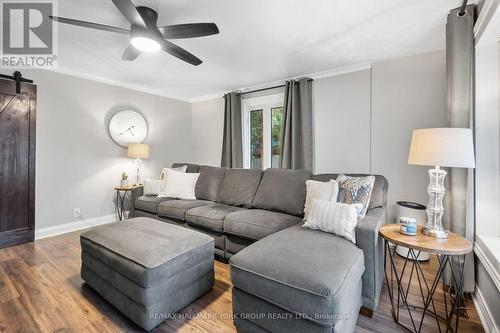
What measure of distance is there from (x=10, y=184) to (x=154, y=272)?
278cm

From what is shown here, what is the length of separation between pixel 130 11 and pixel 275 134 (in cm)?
287

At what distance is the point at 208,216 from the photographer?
8.42 ft

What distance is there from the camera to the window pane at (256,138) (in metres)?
4.35

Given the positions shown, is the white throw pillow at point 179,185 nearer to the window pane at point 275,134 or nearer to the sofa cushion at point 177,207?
the sofa cushion at point 177,207

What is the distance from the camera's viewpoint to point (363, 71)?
316 centimetres

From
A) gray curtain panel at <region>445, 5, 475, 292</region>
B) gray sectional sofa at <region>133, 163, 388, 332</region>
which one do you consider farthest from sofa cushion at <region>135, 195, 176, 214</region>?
gray curtain panel at <region>445, 5, 475, 292</region>

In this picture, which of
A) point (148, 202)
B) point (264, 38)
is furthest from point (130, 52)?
point (148, 202)

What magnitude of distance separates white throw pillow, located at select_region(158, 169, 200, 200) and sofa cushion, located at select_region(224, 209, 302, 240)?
1101 millimetres

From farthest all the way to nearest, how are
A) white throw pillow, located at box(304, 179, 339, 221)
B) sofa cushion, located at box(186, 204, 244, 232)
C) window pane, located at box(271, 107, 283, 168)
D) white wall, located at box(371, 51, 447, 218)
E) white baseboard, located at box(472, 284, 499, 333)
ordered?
window pane, located at box(271, 107, 283, 168) < white wall, located at box(371, 51, 447, 218) < sofa cushion, located at box(186, 204, 244, 232) < white throw pillow, located at box(304, 179, 339, 221) < white baseboard, located at box(472, 284, 499, 333)

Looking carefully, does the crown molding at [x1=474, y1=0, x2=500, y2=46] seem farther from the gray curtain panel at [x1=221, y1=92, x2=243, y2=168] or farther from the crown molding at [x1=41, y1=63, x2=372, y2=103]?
the gray curtain panel at [x1=221, y1=92, x2=243, y2=168]

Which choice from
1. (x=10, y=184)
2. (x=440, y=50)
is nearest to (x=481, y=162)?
(x=440, y=50)

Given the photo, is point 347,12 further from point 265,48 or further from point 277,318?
point 277,318

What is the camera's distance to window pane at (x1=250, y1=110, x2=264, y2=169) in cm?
435

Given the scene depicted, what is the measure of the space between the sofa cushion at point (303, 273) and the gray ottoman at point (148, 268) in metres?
0.46
